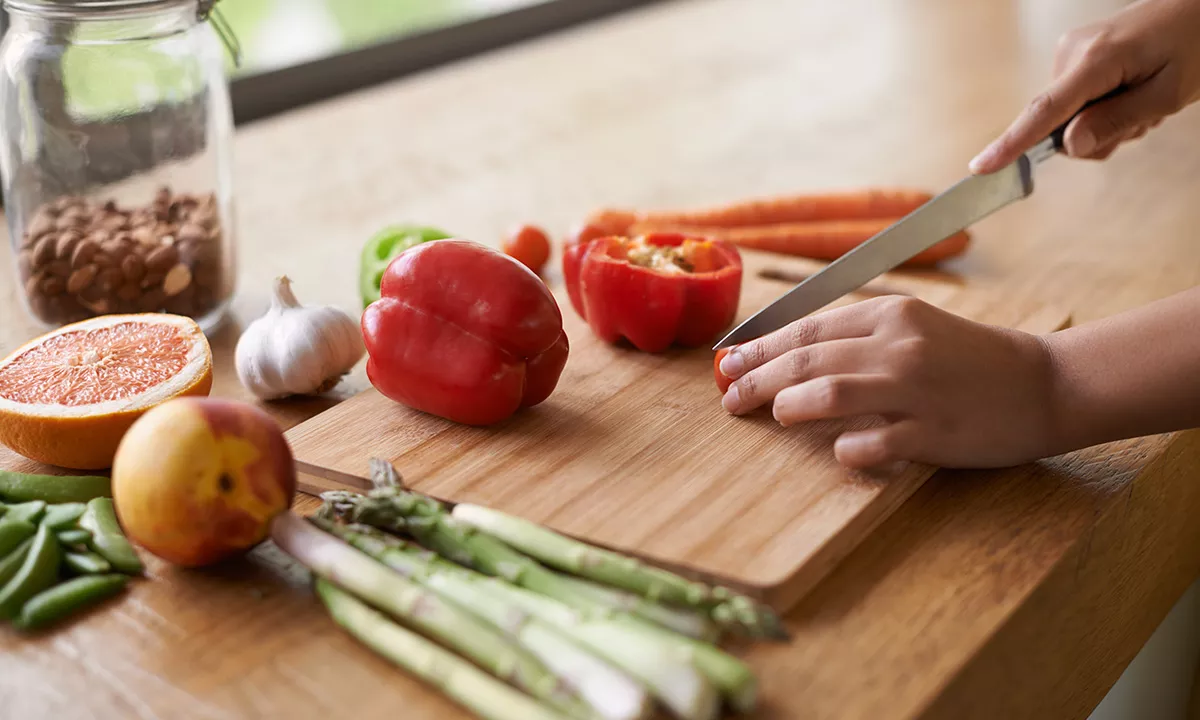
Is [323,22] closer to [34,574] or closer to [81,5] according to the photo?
[81,5]

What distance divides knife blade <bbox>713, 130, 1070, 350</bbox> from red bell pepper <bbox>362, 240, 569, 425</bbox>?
0.70 feet

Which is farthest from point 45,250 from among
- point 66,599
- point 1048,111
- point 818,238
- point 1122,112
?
point 1122,112

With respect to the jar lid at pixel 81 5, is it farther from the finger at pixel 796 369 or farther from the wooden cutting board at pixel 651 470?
the finger at pixel 796 369

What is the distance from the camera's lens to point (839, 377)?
1122mm

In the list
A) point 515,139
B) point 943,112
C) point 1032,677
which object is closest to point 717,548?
point 1032,677

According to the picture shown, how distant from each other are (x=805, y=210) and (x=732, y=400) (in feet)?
2.45

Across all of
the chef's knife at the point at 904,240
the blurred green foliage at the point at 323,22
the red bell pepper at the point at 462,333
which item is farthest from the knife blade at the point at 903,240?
the blurred green foliage at the point at 323,22

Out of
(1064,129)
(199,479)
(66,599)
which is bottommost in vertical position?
(66,599)

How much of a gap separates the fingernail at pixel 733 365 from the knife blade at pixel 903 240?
2.3 inches

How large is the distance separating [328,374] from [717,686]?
69cm

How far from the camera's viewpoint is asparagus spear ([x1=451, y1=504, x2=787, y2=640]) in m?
0.92

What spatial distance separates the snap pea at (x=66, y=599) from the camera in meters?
1.00

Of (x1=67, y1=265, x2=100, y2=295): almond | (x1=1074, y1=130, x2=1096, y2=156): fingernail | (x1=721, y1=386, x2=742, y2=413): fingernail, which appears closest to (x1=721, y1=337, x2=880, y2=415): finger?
(x1=721, y1=386, x2=742, y2=413): fingernail

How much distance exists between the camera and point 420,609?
93 centimetres
